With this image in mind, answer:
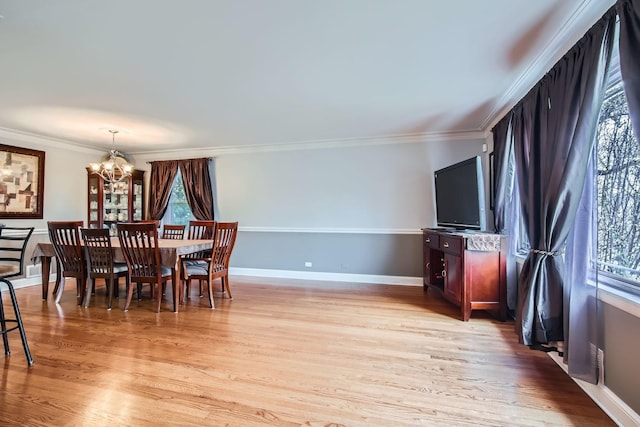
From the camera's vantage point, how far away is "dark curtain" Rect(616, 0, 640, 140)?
1.34 meters

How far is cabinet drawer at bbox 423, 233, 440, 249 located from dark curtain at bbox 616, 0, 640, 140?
2.51 meters

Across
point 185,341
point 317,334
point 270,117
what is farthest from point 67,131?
point 317,334

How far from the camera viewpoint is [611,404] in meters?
1.65

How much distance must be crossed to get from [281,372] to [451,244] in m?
2.30

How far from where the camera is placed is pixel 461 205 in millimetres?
3537

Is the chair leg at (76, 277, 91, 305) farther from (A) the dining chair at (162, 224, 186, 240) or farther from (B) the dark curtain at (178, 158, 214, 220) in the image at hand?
(B) the dark curtain at (178, 158, 214, 220)

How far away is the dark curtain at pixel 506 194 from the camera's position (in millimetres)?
3143

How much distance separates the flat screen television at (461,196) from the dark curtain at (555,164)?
1.88 ft

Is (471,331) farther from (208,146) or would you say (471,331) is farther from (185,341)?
(208,146)

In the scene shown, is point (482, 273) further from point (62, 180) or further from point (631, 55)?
point (62, 180)

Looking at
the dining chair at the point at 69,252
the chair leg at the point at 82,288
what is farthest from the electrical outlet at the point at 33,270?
the chair leg at the point at 82,288

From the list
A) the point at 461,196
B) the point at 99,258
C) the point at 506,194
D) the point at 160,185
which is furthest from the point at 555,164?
the point at 160,185

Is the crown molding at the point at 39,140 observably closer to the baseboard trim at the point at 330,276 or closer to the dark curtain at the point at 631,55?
the baseboard trim at the point at 330,276

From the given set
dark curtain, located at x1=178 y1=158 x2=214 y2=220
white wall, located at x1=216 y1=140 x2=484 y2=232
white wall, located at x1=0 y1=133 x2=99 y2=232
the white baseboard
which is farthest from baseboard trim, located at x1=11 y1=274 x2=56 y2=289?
white wall, located at x1=216 y1=140 x2=484 y2=232
